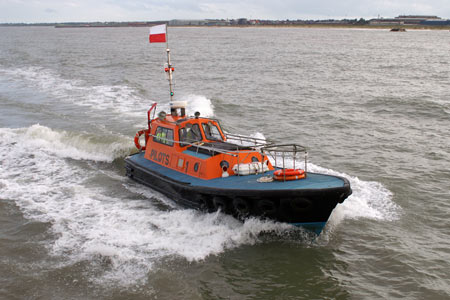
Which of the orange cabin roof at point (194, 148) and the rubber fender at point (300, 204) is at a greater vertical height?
the orange cabin roof at point (194, 148)

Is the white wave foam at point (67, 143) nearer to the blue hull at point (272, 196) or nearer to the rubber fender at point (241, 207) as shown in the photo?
the blue hull at point (272, 196)

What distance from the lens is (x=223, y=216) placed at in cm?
1059

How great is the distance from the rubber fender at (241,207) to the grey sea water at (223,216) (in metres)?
0.36

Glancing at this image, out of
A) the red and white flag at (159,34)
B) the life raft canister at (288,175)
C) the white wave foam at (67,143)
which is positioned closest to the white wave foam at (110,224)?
the life raft canister at (288,175)

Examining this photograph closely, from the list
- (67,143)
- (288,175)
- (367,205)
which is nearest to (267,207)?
(288,175)

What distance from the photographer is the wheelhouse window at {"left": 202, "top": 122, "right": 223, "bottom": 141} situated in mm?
12781

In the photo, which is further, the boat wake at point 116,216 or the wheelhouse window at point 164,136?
the wheelhouse window at point 164,136

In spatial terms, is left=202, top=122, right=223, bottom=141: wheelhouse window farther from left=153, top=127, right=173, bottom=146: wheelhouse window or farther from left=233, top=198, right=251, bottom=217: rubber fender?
left=233, top=198, right=251, bottom=217: rubber fender

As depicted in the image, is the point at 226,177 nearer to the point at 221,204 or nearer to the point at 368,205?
the point at 221,204

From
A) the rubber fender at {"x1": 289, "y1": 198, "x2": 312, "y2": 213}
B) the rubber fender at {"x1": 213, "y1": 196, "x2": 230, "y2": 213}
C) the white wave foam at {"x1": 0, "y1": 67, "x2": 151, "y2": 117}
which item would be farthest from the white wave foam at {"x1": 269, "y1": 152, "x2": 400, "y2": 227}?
the white wave foam at {"x1": 0, "y1": 67, "x2": 151, "y2": 117}

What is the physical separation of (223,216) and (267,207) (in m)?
1.35

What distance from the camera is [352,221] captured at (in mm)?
11414

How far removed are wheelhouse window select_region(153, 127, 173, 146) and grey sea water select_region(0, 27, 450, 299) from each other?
1.69 metres

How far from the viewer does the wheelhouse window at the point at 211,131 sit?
A: 12.8 meters
